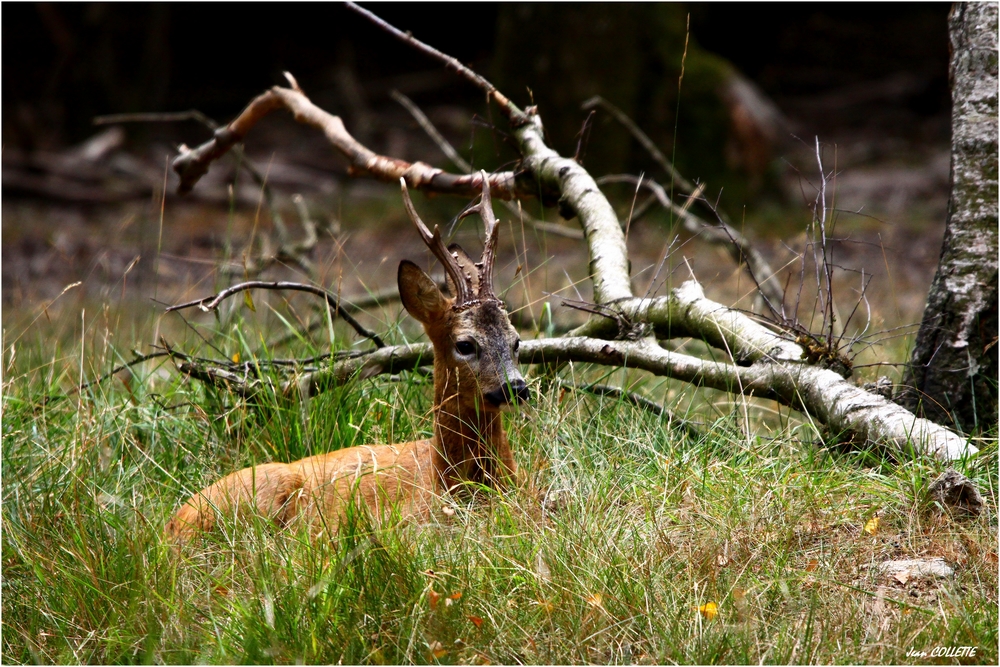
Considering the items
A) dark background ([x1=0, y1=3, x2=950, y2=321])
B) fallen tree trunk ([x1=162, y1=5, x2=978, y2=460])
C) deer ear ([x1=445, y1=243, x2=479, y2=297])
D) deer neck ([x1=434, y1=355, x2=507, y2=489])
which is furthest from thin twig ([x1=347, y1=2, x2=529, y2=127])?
dark background ([x1=0, y1=3, x2=950, y2=321])

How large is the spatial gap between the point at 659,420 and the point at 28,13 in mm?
14007

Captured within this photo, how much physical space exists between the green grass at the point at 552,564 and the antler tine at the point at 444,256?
0.44 m

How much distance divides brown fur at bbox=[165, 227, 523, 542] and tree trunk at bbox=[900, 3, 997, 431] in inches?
61.1

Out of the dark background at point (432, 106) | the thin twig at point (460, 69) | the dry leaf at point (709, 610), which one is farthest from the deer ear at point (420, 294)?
the dark background at point (432, 106)

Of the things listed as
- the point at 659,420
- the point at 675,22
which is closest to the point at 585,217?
the point at 659,420

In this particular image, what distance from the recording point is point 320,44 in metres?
17.0

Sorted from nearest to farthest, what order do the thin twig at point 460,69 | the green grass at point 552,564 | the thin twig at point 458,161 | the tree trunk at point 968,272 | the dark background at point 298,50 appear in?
the green grass at point 552,564 → the tree trunk at point 968,272 → the thin twig at point 460,69 → the thin twig at point 458,161 → the dark background at point 298,50

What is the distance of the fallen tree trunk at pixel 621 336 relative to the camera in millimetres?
3275

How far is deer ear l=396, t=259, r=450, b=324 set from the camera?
3523 millimetres

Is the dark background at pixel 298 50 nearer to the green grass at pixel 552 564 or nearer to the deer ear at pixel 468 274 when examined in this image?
the deer ear at pixel 468 274

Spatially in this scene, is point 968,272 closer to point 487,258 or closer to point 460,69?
point 487,258

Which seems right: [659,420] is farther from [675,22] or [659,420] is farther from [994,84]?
[675,22]

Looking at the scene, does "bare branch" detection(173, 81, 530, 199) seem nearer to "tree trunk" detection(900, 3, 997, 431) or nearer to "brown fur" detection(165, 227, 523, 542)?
"brown fur" detection(165, 227, 523, 542)

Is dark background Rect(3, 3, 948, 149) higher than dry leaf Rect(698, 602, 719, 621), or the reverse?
dark background Rect(3, 3, 948, 149)
